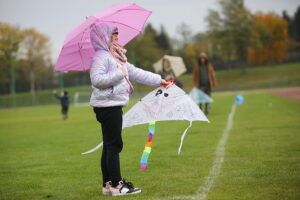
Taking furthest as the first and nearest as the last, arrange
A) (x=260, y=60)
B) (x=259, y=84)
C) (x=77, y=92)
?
(x=260, y=60)
(x=259, y=84)
(x=77, y=92)

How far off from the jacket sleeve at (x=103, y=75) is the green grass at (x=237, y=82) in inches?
1570

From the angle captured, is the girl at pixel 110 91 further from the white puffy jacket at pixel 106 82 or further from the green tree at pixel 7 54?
the green tree at pixel 7 54

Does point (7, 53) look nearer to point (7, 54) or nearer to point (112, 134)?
point (7, 54)

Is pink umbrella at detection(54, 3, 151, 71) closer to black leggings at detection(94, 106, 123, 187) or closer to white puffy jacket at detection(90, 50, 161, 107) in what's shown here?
white puffy jacket at detection(90, 50, 161, 107)

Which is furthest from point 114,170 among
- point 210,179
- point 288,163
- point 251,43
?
point 251,43

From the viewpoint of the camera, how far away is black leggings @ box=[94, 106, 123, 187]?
5359mm

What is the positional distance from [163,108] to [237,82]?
209 feet

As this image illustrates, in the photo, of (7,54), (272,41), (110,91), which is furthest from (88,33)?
(272,41)

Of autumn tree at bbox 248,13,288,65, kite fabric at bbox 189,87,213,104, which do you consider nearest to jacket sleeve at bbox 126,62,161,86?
kite fabric at bbox 189,87,213,104

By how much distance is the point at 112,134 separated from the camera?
5.43 m

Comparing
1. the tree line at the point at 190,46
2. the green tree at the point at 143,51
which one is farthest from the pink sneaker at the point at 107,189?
the green tree at the point at 143,51

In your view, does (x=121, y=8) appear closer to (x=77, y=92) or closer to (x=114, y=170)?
(x=114, y=170)

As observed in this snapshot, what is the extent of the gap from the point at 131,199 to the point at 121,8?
2.37m

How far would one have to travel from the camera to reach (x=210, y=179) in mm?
5988
